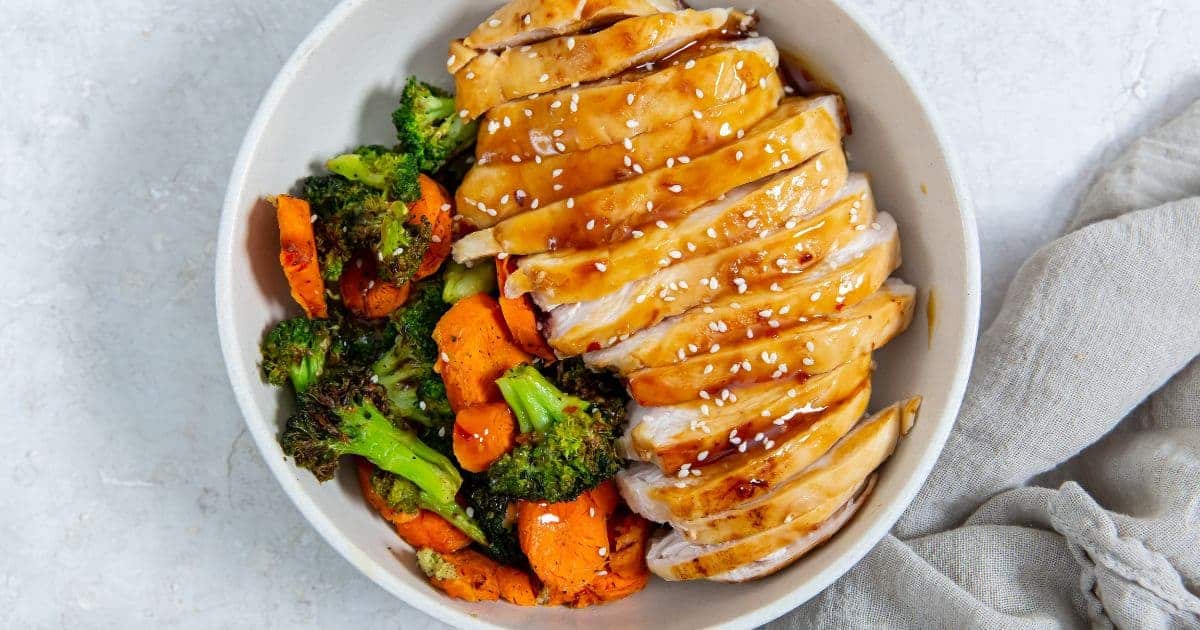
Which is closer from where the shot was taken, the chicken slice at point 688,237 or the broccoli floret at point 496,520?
the chicken slice at point 688,237

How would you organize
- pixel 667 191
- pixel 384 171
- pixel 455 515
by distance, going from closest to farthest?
pixel 667 191 < pixel 384 171 < pixel 455 515

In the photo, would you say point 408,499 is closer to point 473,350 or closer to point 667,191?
point 473,350

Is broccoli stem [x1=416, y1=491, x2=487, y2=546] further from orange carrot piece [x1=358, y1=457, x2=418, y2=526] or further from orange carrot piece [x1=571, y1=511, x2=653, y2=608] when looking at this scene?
orange carrot piece [x1=571, y1=511, x2=653, y2=608]

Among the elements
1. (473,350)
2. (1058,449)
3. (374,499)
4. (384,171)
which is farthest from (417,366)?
(1058,449)

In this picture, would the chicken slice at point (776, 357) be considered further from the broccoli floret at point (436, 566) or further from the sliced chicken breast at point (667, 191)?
the broccoli floret at point (436, 566)

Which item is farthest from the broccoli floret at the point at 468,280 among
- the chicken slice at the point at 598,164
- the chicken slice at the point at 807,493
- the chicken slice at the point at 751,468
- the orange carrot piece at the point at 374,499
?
the chicken slice at the point at 807,493

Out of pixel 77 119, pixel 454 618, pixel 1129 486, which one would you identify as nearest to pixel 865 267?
pixel 1129 486

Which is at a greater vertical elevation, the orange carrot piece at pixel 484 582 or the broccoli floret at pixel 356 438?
the broccoli floret at pixel 356 438

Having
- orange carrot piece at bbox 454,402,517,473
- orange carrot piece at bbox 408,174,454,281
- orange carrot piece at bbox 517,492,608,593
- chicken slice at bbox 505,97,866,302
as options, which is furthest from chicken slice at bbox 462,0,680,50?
orange carrot piece at bbox 517,492,608,593
